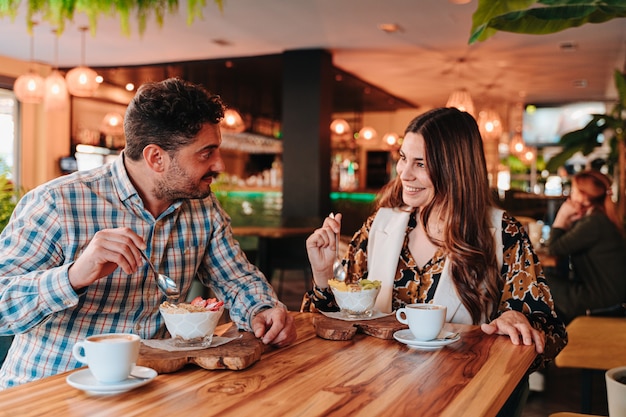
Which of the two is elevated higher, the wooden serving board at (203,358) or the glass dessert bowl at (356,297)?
the glass dessert bowl at (356,297)

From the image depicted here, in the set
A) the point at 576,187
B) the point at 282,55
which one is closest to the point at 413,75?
the point at 282,55

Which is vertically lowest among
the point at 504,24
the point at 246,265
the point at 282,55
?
the point at 246,265

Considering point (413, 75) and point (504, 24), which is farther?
point (413, 75)

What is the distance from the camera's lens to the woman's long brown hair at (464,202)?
6.91 feet

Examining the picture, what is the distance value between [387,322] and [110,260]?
0.79 metres

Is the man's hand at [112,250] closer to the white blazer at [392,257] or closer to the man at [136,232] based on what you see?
the man at [136,232]

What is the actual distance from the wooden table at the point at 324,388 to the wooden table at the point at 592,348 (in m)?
1.34

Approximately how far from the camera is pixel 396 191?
2.46 meters

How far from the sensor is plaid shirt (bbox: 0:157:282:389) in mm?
1561

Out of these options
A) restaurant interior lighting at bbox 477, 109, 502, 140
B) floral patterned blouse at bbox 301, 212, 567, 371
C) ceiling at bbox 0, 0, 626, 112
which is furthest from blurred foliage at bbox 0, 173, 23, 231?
restaurant interior lighting at bbox 477, 109, 502, 140

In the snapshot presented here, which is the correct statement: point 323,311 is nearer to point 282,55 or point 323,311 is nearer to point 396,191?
point 396,191

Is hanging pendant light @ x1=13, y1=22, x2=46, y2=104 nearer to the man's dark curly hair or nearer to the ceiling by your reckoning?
the ceiling

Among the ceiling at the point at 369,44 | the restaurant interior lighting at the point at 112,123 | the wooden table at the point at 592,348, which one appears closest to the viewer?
the wooden table at the point at 592,348

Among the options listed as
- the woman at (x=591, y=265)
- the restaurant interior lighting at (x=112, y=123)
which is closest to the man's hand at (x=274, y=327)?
the woman at (x=591, y=265)
